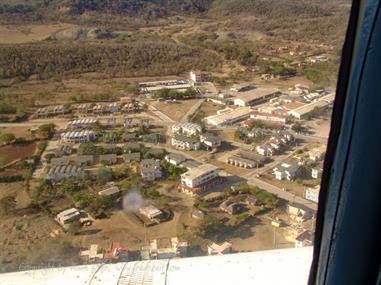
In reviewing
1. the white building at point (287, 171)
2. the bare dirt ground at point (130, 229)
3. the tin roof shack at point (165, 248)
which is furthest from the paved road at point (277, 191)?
the tin roof shack at point (165, 248)

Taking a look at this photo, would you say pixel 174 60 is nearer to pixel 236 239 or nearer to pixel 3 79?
pixel 3 79

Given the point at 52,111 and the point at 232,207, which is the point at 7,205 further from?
the point at 52,111

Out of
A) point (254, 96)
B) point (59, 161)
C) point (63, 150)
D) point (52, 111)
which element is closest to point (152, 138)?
point (63, 150)

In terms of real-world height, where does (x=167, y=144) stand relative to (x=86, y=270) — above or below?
below

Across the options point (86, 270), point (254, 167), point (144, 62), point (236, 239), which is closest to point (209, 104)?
point (254, 167)

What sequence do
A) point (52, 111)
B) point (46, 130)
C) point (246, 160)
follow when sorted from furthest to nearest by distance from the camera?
point (52, 111)
point (46, 130)
point (246, 160)

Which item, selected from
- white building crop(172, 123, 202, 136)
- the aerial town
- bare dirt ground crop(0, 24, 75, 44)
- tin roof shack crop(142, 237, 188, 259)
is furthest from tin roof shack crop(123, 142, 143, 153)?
bare dirt ground crop(0, 24, 75, 44)
